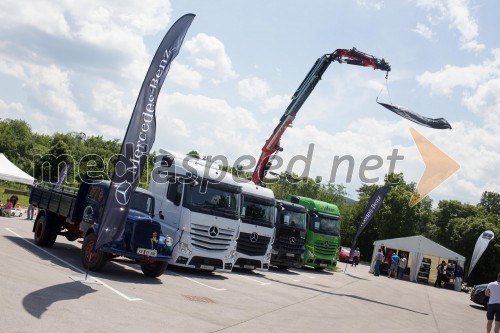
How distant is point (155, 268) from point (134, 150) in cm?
346

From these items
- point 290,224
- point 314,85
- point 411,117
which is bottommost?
point 290,224

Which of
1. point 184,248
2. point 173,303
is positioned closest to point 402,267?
point 184,248

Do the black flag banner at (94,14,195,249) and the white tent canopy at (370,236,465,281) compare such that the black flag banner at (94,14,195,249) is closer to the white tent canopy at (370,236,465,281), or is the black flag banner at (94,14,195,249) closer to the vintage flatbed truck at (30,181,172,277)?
the vintage flatbed truck at (30,181,172,277)

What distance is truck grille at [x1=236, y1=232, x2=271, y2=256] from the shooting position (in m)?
16.4

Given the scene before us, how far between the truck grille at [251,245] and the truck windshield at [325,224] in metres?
6.27

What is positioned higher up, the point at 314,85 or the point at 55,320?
the point at 314,85

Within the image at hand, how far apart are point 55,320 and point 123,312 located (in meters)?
1.32

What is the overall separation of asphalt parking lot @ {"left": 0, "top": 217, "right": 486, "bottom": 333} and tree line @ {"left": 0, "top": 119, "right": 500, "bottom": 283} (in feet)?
59.9

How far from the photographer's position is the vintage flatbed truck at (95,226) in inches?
434

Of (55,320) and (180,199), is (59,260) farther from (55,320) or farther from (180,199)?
(55,320)

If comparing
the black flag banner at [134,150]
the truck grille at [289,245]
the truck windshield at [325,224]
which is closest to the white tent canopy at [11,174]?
the truck grille at [289,245]

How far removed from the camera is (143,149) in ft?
33.7

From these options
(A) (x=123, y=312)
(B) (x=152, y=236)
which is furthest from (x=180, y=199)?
(A) (x=123, y=312)

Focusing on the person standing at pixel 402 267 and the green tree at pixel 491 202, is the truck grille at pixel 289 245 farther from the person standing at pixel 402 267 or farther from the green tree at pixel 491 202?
the green tree at pixel 491 202
